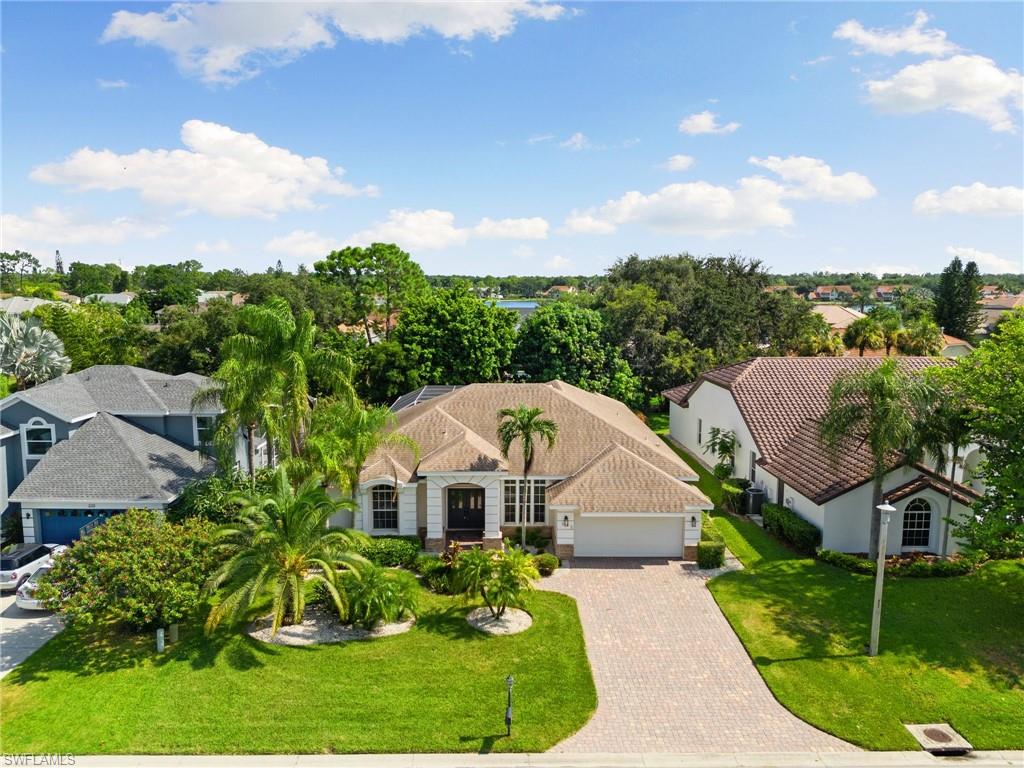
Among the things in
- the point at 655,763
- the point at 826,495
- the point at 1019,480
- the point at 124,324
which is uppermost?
the point at 124,324

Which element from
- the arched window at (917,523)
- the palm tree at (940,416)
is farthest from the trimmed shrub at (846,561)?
the palm tree at (940,416)

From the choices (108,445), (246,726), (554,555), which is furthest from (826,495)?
(108,445)

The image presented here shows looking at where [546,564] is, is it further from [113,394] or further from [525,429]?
[113,394]

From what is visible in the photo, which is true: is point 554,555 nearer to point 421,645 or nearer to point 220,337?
point 421,645

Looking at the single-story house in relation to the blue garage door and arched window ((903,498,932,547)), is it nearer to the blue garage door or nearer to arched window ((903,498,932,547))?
arched window ((903,498,932,547))

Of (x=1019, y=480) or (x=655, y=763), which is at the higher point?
(x=1019, y=480)
